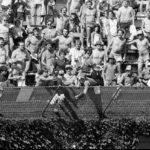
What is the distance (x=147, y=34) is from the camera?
69.1 feet

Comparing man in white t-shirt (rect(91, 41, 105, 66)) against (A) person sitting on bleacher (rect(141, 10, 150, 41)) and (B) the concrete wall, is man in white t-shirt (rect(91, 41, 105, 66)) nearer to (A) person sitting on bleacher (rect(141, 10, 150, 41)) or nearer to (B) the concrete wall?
(A) person sitting on bleacher (rect(141, 10, 150, 41))

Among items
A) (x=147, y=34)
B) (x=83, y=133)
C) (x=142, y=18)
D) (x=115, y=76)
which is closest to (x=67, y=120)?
(x=83, y=133)

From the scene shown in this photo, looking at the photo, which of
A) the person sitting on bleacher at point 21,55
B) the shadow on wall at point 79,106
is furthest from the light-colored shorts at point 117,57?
the shadow on wall at point 79,106

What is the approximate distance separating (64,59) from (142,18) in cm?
443

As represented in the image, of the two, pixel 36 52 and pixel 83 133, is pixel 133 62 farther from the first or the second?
pixel 83 133

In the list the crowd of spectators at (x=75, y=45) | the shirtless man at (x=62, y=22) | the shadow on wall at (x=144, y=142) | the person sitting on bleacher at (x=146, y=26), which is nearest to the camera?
the shadow on wall at (x=144, y=142)

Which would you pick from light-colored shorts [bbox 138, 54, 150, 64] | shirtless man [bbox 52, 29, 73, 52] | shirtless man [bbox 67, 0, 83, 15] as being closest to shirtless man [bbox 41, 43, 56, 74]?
shirtless man [bbox 52, 29, 73, 52]

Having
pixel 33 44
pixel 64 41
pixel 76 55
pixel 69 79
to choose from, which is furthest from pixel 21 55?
pixel 69 79

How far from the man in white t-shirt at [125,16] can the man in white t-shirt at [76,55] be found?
6.29 feet

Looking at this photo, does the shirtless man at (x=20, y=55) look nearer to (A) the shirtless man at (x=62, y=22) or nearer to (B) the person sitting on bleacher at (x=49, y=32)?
(B) the person sitting on bleacher at (x=49, y=32)

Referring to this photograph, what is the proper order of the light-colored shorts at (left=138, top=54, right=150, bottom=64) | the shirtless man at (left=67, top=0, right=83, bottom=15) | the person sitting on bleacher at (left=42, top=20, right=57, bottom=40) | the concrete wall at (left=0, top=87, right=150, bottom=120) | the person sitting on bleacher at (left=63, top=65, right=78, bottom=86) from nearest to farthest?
the concrete wall at (left=0, top=87, right=150, bottom=120) < the person sitting on bleacher at (left=63, top=65, right=78, bottom=86) < the light-colored shorts at (left=138, top=54, right=150, bottom=64) < the person sitting on bleacher at (left=42, top=20, right=57, bottom=40) < the shirtless man at (left=67, top=0, right=83, bottom=15)

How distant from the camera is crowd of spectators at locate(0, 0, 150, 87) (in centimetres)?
1795

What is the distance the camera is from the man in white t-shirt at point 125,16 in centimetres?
2122

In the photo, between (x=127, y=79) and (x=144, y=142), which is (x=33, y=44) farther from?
(x=144, y=142)
